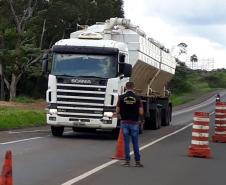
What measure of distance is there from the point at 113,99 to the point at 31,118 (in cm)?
1134

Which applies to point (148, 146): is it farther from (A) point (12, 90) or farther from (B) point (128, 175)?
(A) point (12, 90)

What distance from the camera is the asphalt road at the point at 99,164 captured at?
11828 millimetres

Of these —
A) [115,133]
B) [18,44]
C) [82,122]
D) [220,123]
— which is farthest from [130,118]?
[18,44]

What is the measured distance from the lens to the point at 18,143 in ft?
61.8

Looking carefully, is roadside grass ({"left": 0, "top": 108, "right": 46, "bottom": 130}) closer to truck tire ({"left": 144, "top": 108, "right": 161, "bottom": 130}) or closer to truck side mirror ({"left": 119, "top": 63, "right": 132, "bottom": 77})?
truck tire ({"left": 144, "top": 108, "right": 161, "bottom": 130})

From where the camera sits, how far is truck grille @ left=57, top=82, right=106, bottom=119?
20.7 metres

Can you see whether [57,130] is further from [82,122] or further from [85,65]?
[85,65]

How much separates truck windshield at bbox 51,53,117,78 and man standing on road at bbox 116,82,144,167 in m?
6.72

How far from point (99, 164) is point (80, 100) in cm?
686

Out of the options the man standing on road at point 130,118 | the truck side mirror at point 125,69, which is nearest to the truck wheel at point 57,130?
the truck side mirror at point 125,69

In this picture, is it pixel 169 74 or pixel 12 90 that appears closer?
pixel 169 74

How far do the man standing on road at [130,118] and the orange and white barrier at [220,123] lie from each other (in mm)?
8362

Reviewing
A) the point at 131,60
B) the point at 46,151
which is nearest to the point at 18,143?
the point at 46,151

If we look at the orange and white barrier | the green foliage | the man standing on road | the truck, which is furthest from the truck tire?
the green foliage
